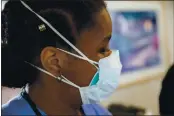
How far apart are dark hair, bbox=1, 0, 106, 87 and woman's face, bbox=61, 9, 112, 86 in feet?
0.06

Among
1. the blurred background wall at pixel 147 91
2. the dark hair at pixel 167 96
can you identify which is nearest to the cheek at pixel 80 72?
the dark hair at pixel 167 96

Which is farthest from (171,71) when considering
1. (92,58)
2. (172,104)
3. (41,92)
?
(41,92)

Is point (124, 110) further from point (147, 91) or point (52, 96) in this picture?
point (52, 96)

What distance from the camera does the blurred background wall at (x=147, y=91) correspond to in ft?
5.54

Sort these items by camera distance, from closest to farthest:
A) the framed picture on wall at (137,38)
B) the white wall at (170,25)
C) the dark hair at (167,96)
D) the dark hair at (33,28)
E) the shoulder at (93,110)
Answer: the dark hair at (33,28)
the shoulder at (93,110)
the dark hair at (167,96)
the framed picture on wall at (137,38)
the white wall at (170,25)

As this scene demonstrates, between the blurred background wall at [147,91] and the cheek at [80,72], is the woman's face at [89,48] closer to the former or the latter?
the cheek at [80,72]

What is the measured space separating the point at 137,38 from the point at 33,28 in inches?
38.0

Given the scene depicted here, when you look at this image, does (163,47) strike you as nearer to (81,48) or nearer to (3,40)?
(81,48)

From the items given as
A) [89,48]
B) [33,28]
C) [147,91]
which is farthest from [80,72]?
[147,91]

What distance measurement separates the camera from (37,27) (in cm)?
79

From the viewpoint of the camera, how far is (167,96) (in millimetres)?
1115

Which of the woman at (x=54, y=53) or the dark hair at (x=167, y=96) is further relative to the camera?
the dark hair at (x=167, y=96)

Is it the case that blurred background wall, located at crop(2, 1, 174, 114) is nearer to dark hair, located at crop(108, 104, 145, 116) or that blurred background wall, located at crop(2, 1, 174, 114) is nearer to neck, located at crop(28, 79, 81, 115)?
dark hair, located at crop(108, 104, 145, 116)

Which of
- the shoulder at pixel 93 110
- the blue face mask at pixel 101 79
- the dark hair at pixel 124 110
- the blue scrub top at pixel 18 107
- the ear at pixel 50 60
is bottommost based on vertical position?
the dark hair at pixel 124 110
